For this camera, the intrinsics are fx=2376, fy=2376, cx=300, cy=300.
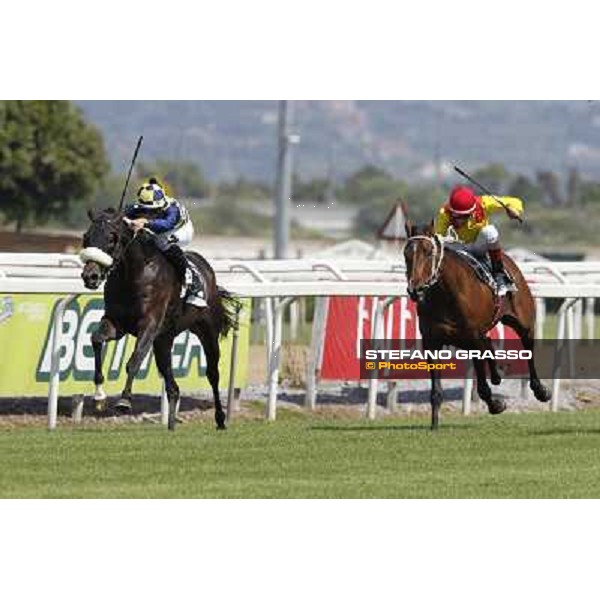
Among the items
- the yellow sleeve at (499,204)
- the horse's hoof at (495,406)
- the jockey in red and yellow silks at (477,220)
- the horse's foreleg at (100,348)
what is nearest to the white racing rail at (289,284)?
the horse's foreleg at (100,348)

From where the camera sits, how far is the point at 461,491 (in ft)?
40.5

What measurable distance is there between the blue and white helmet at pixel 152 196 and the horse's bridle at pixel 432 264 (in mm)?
1605

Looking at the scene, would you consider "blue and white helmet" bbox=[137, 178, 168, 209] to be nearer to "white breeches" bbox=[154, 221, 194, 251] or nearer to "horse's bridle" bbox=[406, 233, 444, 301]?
"white breeches" bbox=[154, 221, 194, 251]

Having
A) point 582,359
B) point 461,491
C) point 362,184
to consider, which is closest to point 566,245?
point 362,184

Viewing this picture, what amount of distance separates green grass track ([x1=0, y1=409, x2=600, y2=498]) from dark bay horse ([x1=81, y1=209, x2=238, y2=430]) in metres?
0.47

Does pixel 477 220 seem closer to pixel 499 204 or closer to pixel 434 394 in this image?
pixel 499 204

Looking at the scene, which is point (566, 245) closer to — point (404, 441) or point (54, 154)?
point (54, 154)

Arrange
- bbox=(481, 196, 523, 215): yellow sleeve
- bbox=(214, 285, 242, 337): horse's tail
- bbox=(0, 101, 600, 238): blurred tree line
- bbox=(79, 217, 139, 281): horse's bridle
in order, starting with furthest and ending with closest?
bbox=(0, 101, 600, 238): blurred tree line
bbox=(214, 285, 242, 337): horse's tail
bbox=(481, 196, 523, 215): yellow sleeve
bbox=(79, 217, 139, 281): horse's bridle

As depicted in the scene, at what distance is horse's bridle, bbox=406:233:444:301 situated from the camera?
15.2 meters

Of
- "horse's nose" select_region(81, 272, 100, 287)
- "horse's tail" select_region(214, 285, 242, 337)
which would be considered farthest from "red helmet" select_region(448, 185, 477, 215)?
"horse's nose" select_region(81, 272, 100, 287)

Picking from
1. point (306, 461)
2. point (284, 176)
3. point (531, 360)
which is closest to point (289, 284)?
point (531, 360)

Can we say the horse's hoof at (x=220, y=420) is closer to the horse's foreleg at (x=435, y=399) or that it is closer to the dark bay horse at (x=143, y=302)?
the dark bay horse at (x=143, y=302)

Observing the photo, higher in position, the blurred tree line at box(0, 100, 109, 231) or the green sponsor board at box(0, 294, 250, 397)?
the blurred tree line at box(0, 100, 109, 231)

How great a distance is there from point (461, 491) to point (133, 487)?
1702 mm
